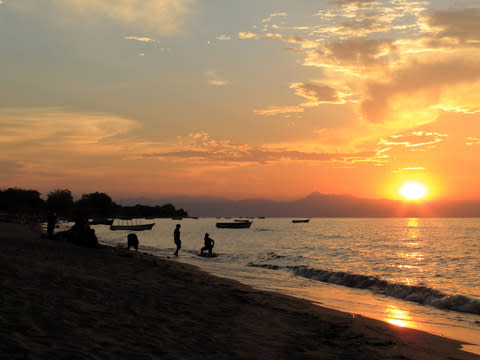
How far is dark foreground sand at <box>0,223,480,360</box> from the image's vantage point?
6.38 metres

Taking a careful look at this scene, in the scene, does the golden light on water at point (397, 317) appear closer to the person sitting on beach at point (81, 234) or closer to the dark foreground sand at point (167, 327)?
the dark foreground sand at point (167, 327)

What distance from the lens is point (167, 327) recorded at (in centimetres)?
807

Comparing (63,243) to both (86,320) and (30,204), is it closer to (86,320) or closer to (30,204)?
(86,320)

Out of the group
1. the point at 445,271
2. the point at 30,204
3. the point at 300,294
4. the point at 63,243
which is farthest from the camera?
the point at 30,204

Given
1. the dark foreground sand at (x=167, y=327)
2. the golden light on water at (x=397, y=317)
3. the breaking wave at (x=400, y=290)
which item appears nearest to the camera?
the dark foreground sand at (x=167, y=327)

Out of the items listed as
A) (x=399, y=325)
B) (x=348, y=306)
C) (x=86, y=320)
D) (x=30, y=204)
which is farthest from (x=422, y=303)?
(x=30, y=204)

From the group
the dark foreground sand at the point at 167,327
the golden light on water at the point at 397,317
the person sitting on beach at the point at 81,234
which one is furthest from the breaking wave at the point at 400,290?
the person sitting on beach at the point at 81,234

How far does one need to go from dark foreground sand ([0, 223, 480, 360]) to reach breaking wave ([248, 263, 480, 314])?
663 cm

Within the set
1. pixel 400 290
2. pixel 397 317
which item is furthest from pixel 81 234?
pixel 397 317

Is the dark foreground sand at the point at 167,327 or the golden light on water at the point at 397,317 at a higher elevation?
the dark foreground sand at the point at 167,327

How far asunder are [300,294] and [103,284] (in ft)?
27.7

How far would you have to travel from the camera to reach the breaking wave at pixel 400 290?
1625 centimetres

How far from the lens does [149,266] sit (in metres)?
20.1

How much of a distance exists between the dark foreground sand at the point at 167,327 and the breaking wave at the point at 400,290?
21.8 feet
